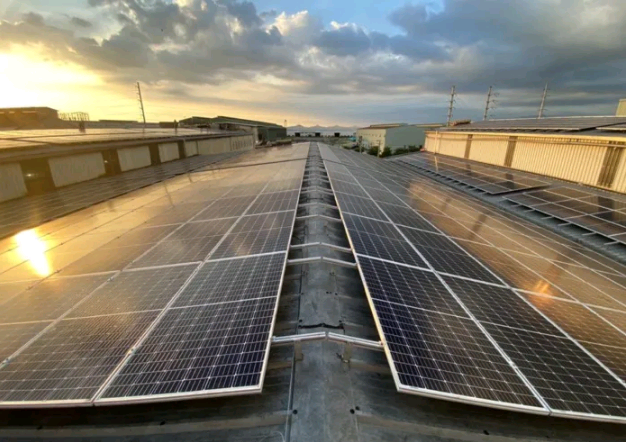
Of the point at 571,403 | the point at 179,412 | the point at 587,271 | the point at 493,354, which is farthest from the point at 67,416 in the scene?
the point at 587,271

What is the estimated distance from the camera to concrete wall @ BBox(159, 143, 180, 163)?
30.0m

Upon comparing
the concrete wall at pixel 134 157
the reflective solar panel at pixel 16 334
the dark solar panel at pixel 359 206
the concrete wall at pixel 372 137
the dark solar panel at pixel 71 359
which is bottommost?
the reflective solar panel at pixel 16 334

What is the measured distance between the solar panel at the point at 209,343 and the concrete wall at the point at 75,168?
730 inches

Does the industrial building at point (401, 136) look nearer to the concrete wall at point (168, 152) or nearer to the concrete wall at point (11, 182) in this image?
the concrete wall at point (168, 152)

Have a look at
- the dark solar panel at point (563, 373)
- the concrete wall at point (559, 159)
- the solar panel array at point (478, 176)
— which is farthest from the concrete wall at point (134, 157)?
the concrete wall at point (559, 159)

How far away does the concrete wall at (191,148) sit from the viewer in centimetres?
3498

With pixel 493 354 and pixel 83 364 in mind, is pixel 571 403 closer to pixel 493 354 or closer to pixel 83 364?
pixel 493 354

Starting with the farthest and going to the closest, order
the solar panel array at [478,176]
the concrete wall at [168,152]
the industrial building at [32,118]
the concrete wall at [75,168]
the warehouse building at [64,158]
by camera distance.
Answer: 1. the industrial building at [32,118]
2. the concrete wall at [168,152]
3. the solar panel array at [478,176]
4. the concrete wall at [75,168]
5. the warehouse building at [64,158]

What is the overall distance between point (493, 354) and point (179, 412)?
5.21 meters

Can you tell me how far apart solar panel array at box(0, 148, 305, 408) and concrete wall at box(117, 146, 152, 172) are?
652 inches

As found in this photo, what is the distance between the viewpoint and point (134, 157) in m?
25.5

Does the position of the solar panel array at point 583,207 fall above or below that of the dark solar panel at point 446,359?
below

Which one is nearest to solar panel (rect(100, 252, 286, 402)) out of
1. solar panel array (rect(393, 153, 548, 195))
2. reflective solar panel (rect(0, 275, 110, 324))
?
reflective solar panel (rect(0, 275, 110, 324))

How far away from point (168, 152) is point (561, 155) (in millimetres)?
37541
